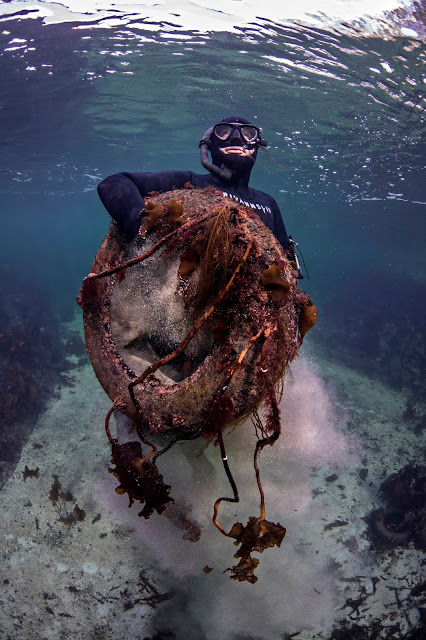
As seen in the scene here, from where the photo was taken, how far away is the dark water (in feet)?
37.8

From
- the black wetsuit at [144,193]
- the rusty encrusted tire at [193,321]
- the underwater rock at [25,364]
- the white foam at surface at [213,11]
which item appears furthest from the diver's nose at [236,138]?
the underwater rock at [25,364]

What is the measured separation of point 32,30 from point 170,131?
37.3ft

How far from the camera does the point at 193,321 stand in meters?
2.72

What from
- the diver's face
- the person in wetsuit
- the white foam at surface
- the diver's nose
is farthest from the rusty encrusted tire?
the white foam at surface

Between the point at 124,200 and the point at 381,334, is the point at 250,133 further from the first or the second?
the point at 381,334

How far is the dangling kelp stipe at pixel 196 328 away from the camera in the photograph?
2.24 m

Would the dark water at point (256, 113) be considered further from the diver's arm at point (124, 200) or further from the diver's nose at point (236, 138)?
the diver's arm at point (124, 200)

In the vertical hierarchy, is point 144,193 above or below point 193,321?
above

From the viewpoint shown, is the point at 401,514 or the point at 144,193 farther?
the point at 401,514

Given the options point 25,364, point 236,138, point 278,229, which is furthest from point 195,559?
point 25,364

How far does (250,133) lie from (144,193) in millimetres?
2133

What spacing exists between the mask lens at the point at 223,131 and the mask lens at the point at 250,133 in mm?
184

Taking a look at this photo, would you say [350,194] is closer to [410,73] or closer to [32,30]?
[410,73]

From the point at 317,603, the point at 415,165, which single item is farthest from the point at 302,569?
the point at 415,165
